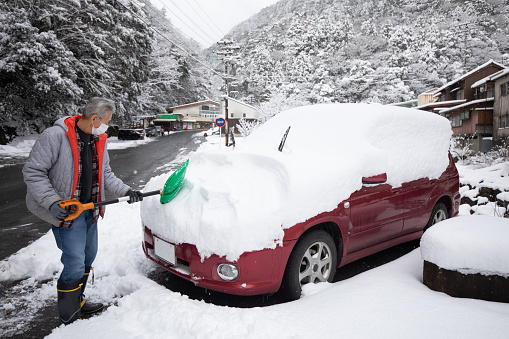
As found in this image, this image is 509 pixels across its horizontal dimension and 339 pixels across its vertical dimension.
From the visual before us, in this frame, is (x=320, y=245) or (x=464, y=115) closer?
(x=320, y=245)

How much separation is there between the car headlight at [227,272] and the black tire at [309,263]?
0.46m

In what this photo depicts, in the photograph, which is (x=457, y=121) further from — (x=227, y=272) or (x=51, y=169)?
(x=51, y=169)

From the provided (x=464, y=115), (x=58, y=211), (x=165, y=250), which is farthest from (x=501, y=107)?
(x=58, y=211)

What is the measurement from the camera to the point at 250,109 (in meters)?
44.5

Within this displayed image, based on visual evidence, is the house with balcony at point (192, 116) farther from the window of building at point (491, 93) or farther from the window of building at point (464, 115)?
the window of building at point (491, 93)

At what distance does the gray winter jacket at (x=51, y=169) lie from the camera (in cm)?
205

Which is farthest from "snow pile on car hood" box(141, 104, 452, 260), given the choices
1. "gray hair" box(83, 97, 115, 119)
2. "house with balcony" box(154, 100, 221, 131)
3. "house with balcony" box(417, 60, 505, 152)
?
"house with balcony" box(154, 100, 221, 131)

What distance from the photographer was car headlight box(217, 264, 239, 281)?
2254mm

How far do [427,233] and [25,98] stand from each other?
21570mm

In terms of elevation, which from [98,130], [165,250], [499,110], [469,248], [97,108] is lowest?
[165,250]

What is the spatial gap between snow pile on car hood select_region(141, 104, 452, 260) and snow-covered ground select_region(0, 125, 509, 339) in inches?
18.5

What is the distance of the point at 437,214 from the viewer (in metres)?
3.95

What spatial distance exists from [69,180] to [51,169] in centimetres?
14

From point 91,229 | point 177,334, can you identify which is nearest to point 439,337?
point 177,334
